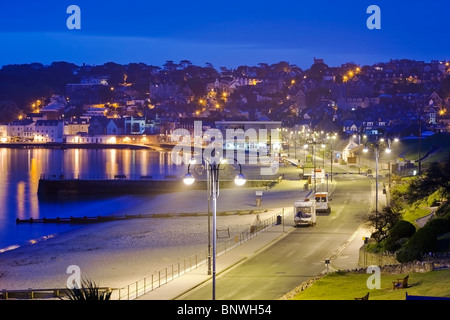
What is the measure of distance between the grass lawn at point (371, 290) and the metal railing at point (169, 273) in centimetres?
422

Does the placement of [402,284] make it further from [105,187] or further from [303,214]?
[105,187]

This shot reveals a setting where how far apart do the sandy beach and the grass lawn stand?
641 cm

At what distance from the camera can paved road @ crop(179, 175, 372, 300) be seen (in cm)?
1820

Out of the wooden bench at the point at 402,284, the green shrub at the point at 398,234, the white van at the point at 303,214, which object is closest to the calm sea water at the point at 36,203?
the white van at the point at 303,214

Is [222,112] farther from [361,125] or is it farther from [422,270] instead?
[422,270]

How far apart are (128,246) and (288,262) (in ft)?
31.9

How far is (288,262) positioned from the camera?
2225cm

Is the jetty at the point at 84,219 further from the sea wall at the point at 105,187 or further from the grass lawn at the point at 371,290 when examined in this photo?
the grass lawn at the point at 371,290

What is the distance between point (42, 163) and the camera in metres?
108

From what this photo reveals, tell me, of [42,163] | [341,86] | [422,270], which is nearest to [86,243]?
[422,270]

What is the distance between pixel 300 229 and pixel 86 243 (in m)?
9.55

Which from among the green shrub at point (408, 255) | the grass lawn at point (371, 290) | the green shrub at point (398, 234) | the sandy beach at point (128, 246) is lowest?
the sandy beach at point (128, 246)

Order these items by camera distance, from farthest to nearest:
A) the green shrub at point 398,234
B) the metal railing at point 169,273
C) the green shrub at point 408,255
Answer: the green shrub at point 398,234 → the green shrub at point 408,255 → the metal railing at point 169,273

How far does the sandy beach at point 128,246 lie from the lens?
2403 cm
